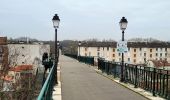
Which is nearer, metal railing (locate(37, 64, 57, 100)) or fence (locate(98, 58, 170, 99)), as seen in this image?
metal railing (locate(37, 64, 57, 100))

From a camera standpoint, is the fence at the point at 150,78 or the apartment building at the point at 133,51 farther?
the apartment building at the point at 133,51

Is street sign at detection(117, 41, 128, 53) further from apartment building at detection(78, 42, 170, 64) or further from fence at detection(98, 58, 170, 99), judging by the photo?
apartment building at detection(78, 42, 170, 64)

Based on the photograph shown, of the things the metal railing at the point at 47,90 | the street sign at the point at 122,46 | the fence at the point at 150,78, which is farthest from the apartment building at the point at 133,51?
the metal railing at the point at 47,90

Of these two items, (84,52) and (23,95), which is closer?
(23,95)

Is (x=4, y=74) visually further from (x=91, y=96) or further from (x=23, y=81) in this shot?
(x=91, y=96)

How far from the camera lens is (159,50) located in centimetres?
17538

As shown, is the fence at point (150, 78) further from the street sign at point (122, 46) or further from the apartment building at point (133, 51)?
the apartment building at point (133, 51)

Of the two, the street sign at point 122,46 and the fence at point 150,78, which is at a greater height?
the street sign at point 122,46

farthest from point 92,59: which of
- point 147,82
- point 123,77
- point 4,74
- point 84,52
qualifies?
point 84,52

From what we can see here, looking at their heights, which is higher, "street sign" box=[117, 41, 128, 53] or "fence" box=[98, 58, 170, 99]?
"street sign" box=[117, 41, 128, 53]

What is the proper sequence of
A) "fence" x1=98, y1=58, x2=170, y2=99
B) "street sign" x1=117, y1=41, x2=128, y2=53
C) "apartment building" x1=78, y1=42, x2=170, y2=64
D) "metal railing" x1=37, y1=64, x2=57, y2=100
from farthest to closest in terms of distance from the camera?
"apartment building" x1=78, y1=42, x2=170, y2=64 < "street sign" x1=117, y1=41, x2=128, y2=53 < "fence" x1=98, y1=58, x2=170, y2=99 < "metal railing" x1=37, y1=64, x2=57, y2=100

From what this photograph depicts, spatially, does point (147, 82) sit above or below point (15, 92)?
above

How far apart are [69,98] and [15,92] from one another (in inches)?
765

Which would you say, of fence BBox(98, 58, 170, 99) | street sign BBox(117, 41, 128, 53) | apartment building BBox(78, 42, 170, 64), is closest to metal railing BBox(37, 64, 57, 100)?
fence BBox(98, 58, 170, 99)
